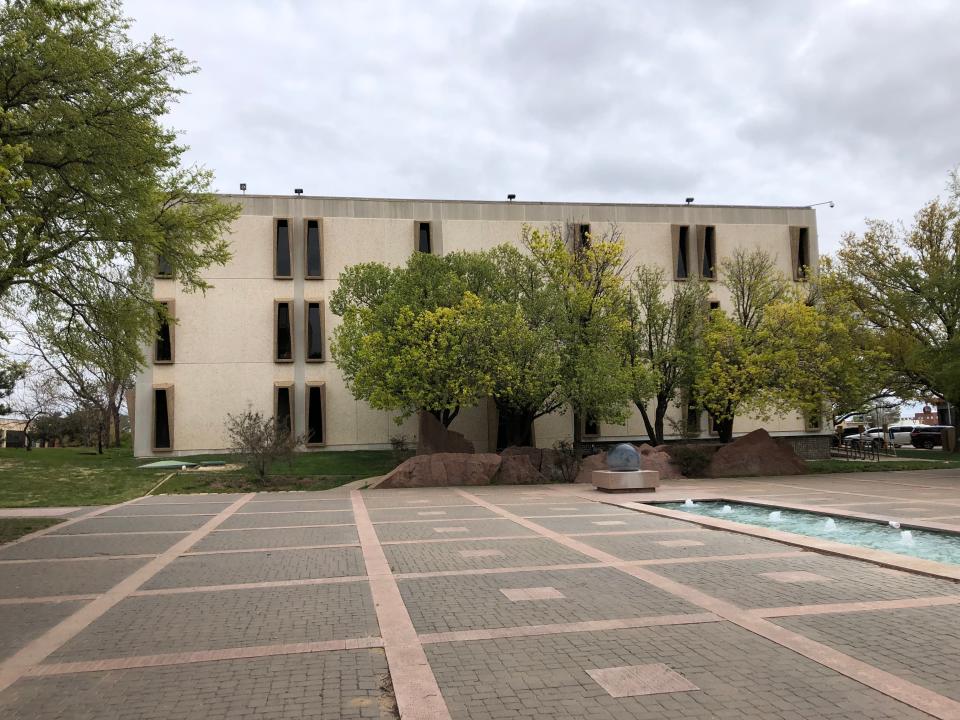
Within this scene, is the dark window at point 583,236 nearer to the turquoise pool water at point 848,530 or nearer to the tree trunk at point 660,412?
the tree trunk at point 660,412

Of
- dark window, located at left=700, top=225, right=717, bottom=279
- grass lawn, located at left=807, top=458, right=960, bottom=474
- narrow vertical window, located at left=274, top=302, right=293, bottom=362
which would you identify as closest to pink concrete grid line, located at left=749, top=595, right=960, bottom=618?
grass lawn, located at left=807, top=458, right=960, bottom=474

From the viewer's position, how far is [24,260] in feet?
45.0

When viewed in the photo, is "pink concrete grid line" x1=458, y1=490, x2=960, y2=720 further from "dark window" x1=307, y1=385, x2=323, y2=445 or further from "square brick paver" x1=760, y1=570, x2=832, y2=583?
"dark window" x1=307, y1=385, x2=323, y2=445

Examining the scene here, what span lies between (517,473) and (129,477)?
47.0ft

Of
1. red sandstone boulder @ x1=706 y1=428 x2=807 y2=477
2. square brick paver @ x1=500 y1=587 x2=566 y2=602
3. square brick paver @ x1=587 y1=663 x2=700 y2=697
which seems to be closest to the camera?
square brick paver @ x1=587 y1=663 x2=700 y2=697

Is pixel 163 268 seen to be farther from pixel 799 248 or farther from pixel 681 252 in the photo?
pixel 799 248

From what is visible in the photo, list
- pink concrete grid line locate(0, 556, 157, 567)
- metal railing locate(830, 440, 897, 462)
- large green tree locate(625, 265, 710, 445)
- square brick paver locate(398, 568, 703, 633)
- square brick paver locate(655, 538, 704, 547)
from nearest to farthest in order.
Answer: square brick paver locate(398, 568, 703, 633) < pink concrete grid line locate(0, 556, 157, 567) < square brick paver locate(655, 538, 704, 547) < large green tree locate(625, 265, 710, 445) < metal railing locate(830, 440, 897, 462)

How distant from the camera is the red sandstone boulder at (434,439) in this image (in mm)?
30203

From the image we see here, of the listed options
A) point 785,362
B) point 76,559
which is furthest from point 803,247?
point 76,559

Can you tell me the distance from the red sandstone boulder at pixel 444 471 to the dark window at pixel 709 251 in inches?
811

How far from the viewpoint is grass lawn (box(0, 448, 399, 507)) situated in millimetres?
21625

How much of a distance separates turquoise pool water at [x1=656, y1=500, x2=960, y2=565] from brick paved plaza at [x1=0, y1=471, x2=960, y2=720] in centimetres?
115

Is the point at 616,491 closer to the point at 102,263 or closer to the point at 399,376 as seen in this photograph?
the point at 399,376

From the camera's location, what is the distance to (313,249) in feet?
122
